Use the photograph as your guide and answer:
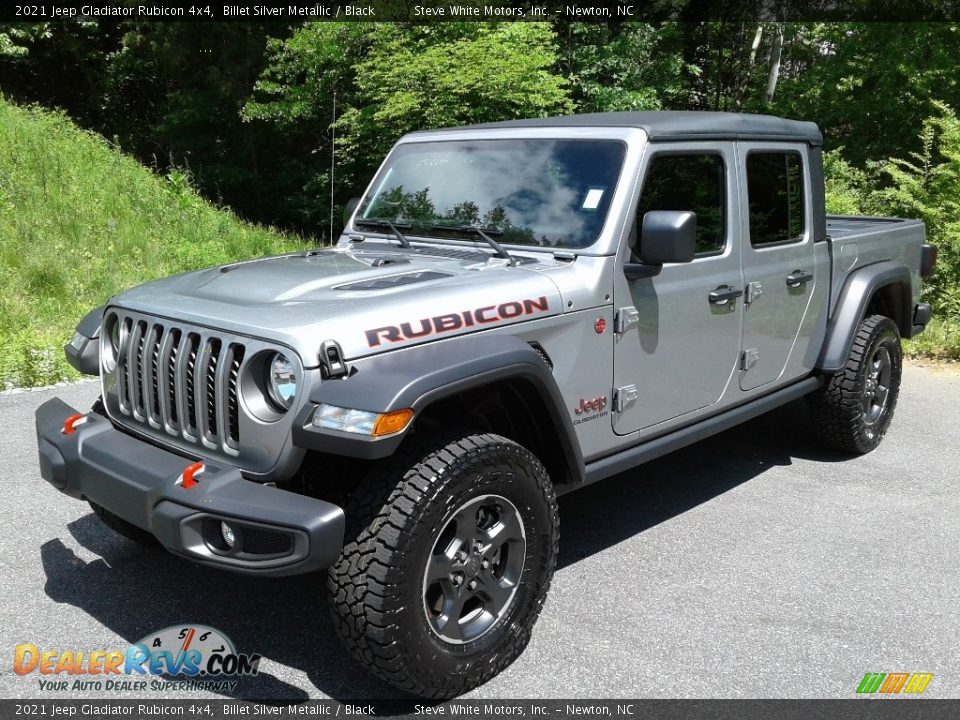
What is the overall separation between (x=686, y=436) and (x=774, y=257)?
1139 millimetres

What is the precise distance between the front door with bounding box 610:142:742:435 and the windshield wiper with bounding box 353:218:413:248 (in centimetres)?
108

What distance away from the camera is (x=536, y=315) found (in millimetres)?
3314

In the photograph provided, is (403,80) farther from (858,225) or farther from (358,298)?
(358,298)

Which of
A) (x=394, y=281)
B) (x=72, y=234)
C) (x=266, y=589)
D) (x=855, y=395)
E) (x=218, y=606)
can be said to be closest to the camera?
(x=394, y=281)

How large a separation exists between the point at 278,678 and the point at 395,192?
2372 millimetres

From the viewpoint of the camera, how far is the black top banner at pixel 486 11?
1530 cm

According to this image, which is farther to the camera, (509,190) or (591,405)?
(509,190)

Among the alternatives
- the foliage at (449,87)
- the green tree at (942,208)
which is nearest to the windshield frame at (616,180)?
the foliage at (449,87)

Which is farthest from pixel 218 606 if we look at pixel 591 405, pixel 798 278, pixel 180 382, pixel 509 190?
pixel 798 278

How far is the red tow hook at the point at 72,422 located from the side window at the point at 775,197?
3148 mm

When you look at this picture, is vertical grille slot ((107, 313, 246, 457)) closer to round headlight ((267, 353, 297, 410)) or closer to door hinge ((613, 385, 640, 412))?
round headlight ((267, 353, 297, 410))

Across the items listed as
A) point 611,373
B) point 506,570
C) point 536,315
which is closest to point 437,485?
point 506,570

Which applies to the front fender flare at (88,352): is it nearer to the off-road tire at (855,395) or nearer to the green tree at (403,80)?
the off-road tire at (855,395)

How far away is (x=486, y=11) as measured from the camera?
48.8 ft
